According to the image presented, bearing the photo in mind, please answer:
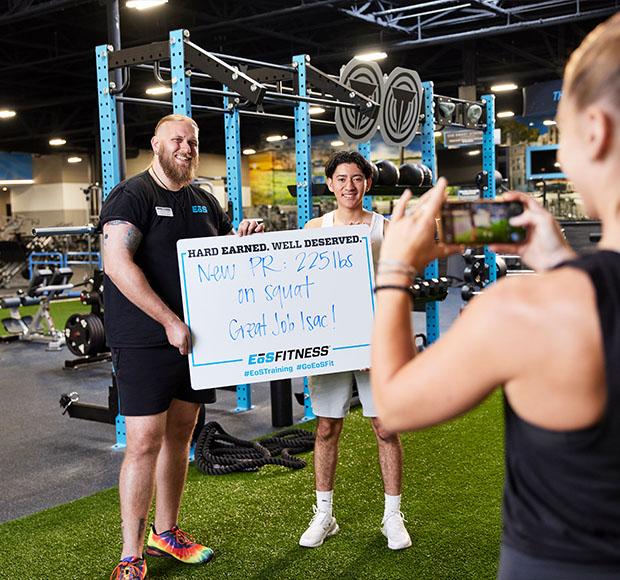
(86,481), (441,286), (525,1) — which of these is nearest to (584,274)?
(86,481)

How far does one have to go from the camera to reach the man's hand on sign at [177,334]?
2.64 metres

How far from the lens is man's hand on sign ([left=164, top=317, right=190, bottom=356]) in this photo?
2645 millimetres

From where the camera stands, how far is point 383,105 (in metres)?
5.39

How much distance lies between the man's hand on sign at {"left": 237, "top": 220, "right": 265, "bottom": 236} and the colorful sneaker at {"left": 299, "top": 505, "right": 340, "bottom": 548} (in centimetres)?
114

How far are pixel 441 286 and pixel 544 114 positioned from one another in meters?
8.24

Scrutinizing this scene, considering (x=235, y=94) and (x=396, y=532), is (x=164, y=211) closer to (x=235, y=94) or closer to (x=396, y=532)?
(x=396, y=532)

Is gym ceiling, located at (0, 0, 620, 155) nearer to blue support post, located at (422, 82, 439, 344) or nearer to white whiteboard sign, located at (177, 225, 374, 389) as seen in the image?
blue support post, located at (422, 82, 439, 344)

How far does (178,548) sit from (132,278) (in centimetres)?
107

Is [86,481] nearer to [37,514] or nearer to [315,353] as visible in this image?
[37,514]

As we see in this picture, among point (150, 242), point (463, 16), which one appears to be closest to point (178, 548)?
point (150, 242)

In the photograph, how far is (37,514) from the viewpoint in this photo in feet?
11.4

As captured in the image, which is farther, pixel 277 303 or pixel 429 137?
pixel 429 137

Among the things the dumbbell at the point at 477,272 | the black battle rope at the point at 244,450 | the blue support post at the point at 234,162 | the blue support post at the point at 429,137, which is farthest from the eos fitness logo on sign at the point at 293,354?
the dumbbell at the point at 477,272

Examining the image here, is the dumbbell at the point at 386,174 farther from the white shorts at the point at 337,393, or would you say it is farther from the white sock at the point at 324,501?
the white sock at the point at 324,501
